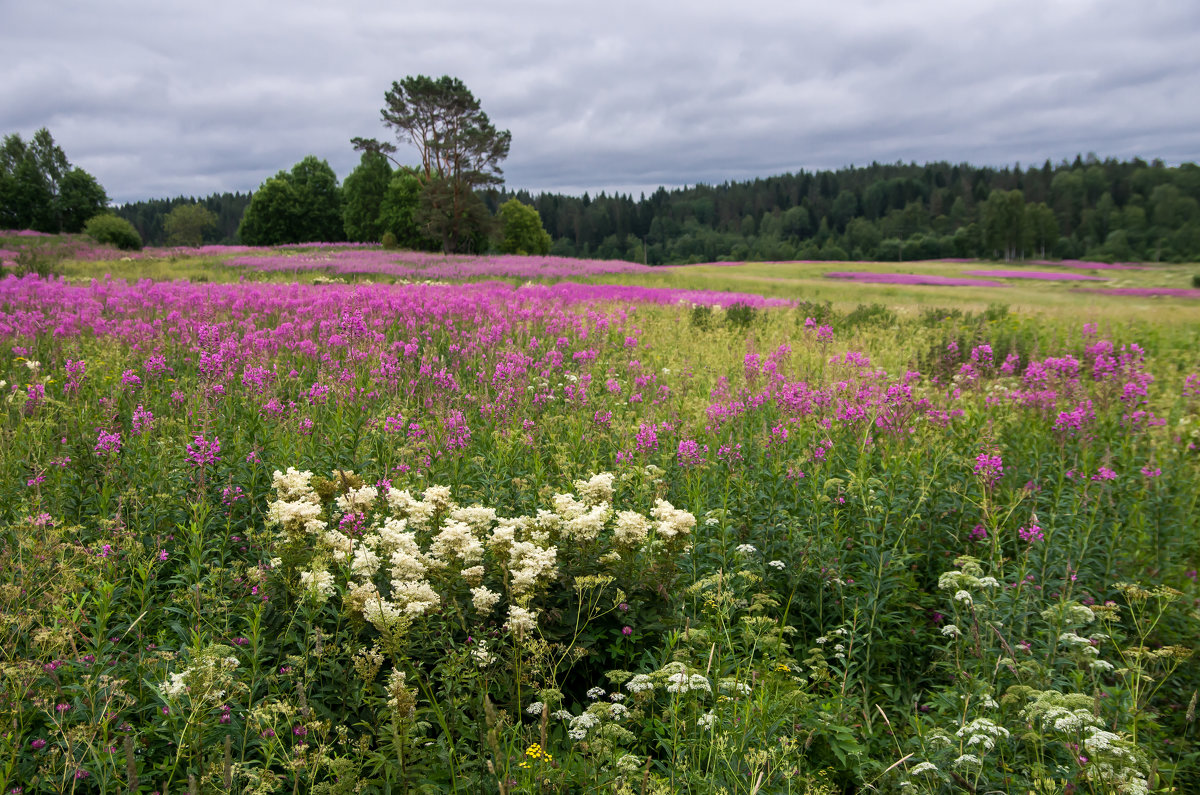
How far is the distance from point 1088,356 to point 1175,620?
6.79m

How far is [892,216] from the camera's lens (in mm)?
97000

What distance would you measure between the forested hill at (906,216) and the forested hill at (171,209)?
191ft

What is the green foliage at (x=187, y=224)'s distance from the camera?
8200cm

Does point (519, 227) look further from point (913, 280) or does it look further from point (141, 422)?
point (141, 422)

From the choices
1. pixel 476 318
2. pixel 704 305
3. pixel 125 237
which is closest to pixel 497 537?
pixel 476 318

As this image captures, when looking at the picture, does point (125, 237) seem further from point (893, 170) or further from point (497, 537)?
point (893, 170)

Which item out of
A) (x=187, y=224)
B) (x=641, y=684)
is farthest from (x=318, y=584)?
(x=187, y=224)

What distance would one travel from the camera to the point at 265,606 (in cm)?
301

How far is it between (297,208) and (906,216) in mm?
85406

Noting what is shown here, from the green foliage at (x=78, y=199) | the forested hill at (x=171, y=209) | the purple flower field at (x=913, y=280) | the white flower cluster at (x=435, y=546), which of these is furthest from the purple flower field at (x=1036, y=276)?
the forested hill at (x=171, y=209)

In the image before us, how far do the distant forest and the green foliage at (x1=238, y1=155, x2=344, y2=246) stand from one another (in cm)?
1785

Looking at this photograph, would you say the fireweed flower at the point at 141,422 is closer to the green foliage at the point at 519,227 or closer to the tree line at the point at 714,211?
the tree line at the point at 714,211

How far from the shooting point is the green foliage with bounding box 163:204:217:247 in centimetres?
8200

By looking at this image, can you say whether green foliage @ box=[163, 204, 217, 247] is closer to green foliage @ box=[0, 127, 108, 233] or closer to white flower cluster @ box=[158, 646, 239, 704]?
green foliage @ box=[0, 127, 108, 233]
